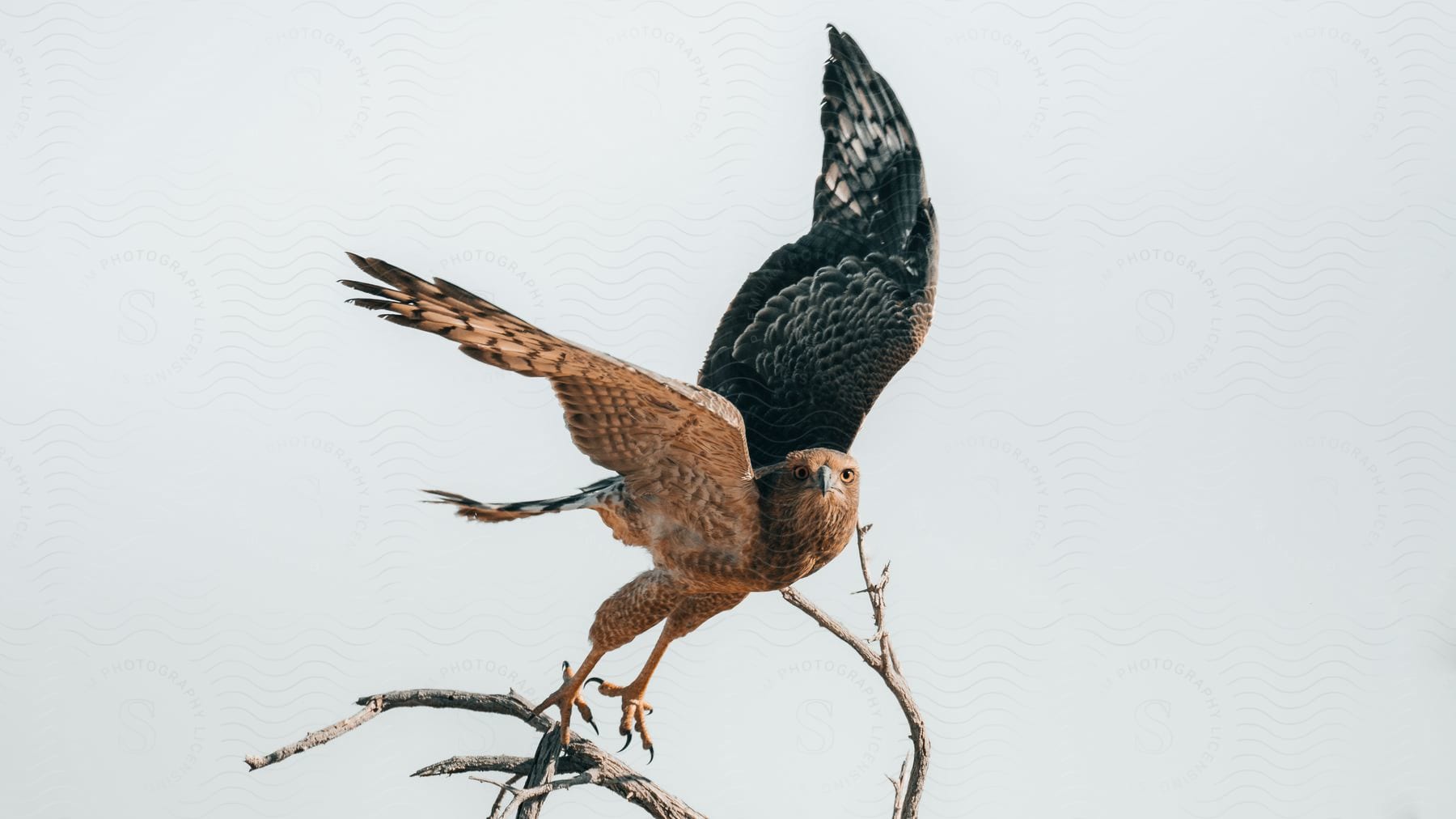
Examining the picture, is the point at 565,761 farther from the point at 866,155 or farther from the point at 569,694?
the point at 866,155

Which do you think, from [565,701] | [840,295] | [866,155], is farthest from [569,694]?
[866,155]

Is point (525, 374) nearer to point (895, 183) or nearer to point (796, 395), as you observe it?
point (796, 395)

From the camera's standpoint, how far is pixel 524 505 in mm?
3877

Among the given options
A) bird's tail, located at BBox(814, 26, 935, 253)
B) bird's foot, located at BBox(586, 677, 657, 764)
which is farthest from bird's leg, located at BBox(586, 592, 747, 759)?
bird's tail, located at BBox(814, 26, 935, 253)

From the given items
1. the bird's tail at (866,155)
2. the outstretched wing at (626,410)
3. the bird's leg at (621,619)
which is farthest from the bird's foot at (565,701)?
the bird's tail at (866,155)

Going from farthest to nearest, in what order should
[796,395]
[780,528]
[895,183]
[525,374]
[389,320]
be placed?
[895,183], [796,395], [780,528], [525,374], [389,320]

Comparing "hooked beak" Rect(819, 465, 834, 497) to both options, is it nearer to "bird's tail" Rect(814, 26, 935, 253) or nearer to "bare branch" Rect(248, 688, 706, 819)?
"bare branch" Rect(248, 688, 706, 819)

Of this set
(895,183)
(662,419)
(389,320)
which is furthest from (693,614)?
→ (895,183)

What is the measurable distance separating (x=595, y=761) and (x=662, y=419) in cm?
111

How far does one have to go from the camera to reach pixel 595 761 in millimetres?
4090

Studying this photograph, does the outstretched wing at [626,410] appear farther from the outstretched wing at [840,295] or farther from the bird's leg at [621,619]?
the outstretched wing at [840,295]

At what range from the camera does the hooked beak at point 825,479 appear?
3.66 meters

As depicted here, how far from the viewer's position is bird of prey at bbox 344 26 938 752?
344 centimetres

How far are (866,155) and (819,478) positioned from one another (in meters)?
1.71
